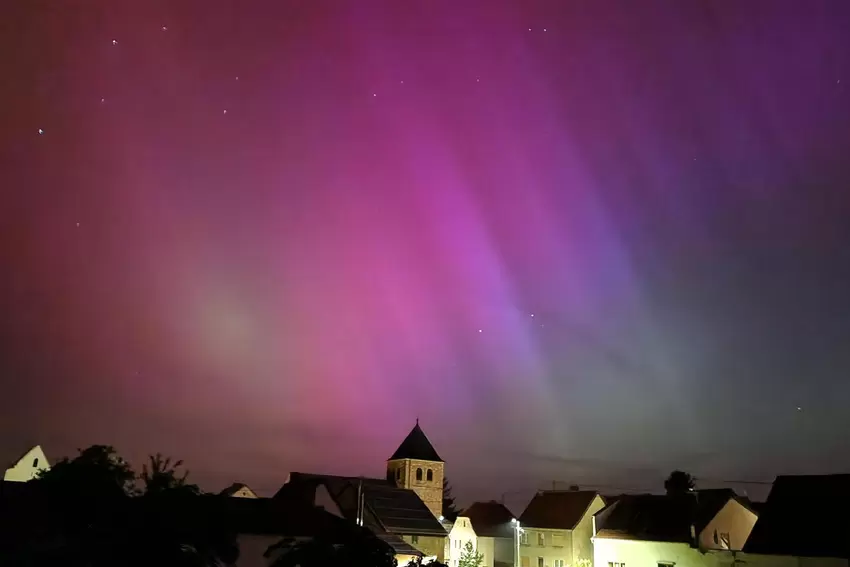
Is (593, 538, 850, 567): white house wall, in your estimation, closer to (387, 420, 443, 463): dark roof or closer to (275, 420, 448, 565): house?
(275, 420, 448, 565): house

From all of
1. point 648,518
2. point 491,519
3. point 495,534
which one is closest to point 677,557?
point 648,518

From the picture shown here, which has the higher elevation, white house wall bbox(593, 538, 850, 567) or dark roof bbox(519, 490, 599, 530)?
dark roof bbox(519, 490, 599, 530)

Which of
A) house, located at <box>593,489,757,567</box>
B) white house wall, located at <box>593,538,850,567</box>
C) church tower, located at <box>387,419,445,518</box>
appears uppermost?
church tower, located at <box>387,419,445,518</box>

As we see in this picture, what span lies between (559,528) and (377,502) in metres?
17.4

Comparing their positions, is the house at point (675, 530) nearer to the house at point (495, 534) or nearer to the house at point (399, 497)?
the house at point (399, 497)

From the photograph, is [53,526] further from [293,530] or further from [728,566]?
[728,566]

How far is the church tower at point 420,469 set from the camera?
85375mm

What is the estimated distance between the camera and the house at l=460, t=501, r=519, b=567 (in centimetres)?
7575

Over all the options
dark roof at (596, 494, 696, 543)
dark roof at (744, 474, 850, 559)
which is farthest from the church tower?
dark roof at (744, 474, 850, 559)

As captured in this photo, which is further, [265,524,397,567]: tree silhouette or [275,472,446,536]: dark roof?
[275,472,446,536]: dark roof

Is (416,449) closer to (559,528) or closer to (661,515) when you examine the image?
(559,528)

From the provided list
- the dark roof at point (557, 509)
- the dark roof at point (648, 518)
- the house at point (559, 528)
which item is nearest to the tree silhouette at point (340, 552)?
the dark roof at point (648, 518)

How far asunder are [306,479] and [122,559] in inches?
2622

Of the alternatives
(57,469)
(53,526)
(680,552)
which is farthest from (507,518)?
(53,526)
